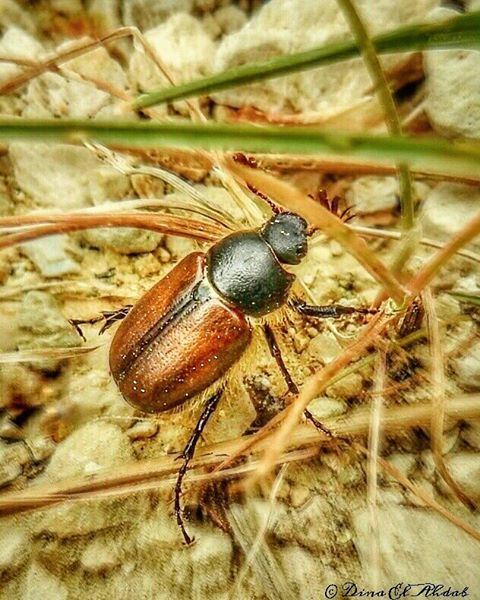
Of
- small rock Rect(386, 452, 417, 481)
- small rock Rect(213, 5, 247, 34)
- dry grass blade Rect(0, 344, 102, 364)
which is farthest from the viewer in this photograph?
small rock Rect(213, 5, 247, 34)

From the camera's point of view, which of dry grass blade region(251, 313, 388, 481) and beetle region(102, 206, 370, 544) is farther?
beetle region(102, 206, 370, 544)

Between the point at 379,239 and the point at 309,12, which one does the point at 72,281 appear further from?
the point at 309,12

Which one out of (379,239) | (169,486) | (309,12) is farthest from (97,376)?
(309,12)

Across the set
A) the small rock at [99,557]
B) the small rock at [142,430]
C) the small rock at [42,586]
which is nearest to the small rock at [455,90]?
the small rock at [142,430]

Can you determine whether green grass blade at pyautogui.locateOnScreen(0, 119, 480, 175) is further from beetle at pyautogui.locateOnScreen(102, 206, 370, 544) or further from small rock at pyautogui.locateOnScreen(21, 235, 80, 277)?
small rock at pyautogui.locateOnScreen(21, 235, 80, 277)

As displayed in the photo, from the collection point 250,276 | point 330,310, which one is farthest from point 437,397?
point 250,276

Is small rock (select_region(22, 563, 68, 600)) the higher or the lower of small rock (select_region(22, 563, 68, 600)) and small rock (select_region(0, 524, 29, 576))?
the lower

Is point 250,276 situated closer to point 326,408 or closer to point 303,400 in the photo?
point 326,408

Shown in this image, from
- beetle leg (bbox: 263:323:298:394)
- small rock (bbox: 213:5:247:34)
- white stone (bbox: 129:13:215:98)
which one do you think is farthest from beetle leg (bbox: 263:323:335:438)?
small rock (bbox: 213:5:247:34)
